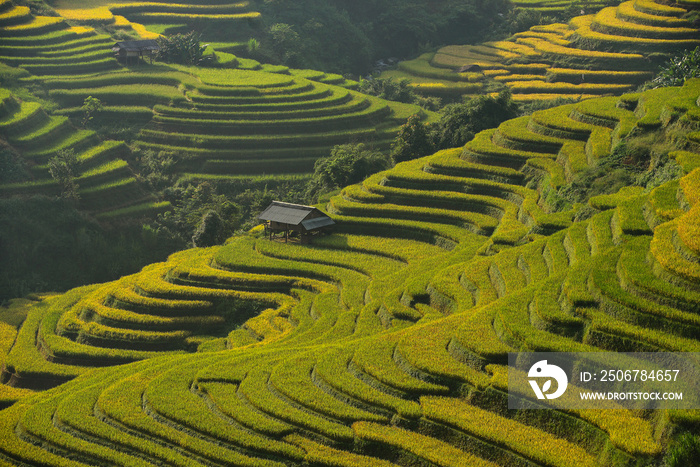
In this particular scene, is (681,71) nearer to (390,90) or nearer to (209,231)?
(390,90)

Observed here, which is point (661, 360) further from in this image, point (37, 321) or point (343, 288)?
point (37, 321)

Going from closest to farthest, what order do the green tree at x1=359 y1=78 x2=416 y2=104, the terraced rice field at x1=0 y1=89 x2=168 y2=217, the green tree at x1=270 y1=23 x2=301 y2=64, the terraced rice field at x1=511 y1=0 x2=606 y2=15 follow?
the terraced rice field at x1=0 y1=89 x2=168 y2=217, the green tree at x1=359 y1=78 x2=416 y2=104, the green tree at x1=270 y1=23 x2=301 y2=64, the terraced rice field at x1=511 y1=0 x2=606 y2=15

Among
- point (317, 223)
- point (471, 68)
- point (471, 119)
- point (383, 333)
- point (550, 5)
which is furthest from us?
point (550, 5)

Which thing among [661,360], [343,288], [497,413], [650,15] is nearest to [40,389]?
[343,288]

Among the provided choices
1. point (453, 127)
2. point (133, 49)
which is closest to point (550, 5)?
point (453, 127)

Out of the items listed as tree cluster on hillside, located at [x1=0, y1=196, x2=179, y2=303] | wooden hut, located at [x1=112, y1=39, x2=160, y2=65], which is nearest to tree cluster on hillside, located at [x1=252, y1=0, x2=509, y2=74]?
wooden hut, located at [x1=112, y1=39, x2=160, y2=65]

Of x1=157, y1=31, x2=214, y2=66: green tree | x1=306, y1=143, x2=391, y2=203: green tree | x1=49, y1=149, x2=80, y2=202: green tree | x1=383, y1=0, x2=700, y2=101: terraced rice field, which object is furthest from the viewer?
x1=157, y1=31, x2=214, y2=66: green tree

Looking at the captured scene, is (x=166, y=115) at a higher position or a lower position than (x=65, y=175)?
higher

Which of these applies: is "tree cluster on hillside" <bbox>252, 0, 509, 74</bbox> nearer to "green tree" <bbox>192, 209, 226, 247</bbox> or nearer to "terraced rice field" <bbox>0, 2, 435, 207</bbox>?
"terraced rice field" <bbox>0, 2, 435, 207</bbox>
